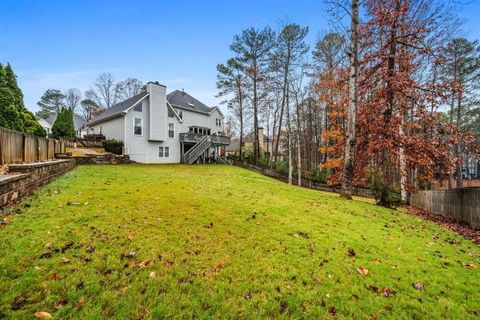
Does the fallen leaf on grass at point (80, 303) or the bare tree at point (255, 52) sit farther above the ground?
the bare tree at point (255, 52)

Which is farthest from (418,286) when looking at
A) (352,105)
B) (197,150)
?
(197,150)

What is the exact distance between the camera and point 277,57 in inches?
848

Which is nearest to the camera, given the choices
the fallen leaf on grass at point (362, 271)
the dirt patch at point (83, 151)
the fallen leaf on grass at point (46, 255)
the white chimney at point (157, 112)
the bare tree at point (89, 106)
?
the fallen leaf on grass at point (46, 255)

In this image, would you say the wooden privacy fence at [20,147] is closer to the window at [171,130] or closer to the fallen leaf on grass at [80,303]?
the fallen leaf on grass at [80,303]

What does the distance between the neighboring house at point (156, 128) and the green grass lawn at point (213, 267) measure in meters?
16.9

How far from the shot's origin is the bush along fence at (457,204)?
8.23m

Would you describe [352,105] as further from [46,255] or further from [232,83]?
[232,83]

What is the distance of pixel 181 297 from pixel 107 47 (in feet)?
73.6

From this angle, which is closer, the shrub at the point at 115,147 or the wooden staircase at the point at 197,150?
the shrub at the point at 115,147

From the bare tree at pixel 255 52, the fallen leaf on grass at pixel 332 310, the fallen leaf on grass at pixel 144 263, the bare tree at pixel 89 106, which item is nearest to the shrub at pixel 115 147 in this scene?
the bare tree at pixel 255 52

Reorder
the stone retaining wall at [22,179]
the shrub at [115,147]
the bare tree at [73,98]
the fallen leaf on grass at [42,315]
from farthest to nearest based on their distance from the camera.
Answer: the bare tree at [73,98] → the shrub at [115,147] → the stone retaining wall at [22,179] → the fallen leaf on grass at [42,315]

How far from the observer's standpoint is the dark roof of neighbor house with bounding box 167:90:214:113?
86.8ft

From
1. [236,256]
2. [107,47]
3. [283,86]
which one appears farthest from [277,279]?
[107,47]

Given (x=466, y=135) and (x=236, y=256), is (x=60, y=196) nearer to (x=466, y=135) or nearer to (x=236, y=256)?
(x=236, y=256)
